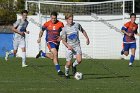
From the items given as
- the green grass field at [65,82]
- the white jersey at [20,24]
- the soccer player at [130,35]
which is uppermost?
the white jersey at [20,24]

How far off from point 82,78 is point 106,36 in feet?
55.0

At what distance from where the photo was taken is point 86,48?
34.2 m

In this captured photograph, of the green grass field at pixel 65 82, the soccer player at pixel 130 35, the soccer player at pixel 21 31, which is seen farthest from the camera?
the soccer player at pixel 130 35

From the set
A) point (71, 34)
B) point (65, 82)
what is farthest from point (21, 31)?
point (65, 82)

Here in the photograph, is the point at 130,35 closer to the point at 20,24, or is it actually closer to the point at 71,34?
the point at 20,24

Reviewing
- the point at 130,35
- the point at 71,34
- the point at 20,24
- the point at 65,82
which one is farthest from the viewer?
the point at 130,35

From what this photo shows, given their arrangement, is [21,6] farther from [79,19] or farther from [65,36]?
[65,36]

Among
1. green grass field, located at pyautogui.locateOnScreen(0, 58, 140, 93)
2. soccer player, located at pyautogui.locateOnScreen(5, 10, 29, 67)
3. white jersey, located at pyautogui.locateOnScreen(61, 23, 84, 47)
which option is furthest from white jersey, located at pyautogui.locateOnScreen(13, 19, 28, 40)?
white jersey, located at pyautogui.locateOnScreen(61, 23, 84, 47)

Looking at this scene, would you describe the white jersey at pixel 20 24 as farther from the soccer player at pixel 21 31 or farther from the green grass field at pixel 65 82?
the green grass field at pixel 65 82

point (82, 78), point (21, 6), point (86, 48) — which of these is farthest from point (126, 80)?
point (21, 6)

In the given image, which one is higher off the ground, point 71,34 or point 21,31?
point 71,34

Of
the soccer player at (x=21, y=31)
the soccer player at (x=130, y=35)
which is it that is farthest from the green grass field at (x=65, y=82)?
the soccer player at (x=130, y=35)

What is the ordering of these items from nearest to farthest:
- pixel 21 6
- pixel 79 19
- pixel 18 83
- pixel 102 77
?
pixel 18 83 → pixel 102 77 → pixel 79 19 → pixel 21 6

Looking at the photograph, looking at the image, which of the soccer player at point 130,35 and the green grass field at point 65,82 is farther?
the soccer player at point 130,35
